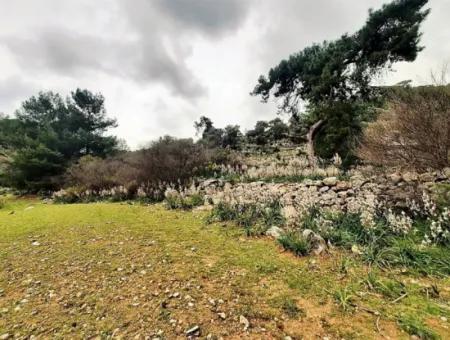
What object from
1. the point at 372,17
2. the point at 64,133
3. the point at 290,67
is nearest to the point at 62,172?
the point at 64,133

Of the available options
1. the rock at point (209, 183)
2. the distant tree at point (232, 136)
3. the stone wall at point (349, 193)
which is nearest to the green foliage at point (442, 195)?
the stone wall at point (349, 193)

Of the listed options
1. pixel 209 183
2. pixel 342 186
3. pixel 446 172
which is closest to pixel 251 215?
pixel 342 186

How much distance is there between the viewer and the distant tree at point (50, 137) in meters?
17.0

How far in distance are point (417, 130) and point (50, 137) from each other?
22.7m

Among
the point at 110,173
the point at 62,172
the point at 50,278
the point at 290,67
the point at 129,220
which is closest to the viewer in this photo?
the point at 50,278

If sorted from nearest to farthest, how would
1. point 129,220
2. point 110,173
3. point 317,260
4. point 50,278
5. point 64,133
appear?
1. point 50,278
2. point 317,260
3. point 129,220
4. point 110,173
5. point 64,133

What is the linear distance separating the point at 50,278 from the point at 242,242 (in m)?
2.75

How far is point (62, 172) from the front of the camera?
59.1 feet

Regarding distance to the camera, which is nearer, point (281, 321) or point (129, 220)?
point (281, 321)

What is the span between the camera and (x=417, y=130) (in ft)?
16.5

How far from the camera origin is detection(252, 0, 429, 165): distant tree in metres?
11.5

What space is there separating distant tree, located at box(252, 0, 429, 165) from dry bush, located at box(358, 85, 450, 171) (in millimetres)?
5435

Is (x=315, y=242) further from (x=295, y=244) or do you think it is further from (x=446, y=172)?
(x=446, y=172)

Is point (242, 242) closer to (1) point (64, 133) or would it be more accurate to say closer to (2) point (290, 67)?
(2) point (290, 67)
